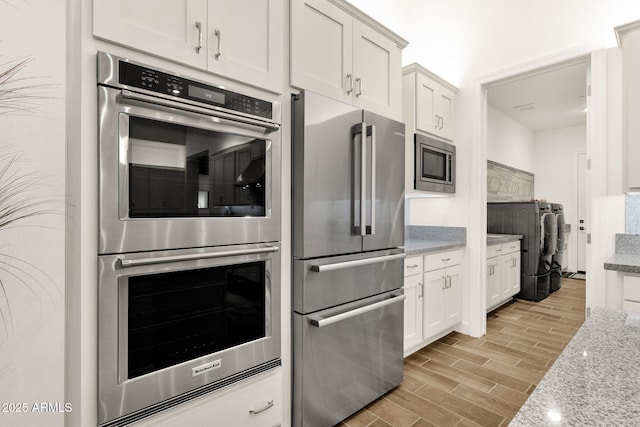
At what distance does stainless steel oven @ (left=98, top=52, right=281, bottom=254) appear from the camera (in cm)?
118

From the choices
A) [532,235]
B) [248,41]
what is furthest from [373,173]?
[532,235]

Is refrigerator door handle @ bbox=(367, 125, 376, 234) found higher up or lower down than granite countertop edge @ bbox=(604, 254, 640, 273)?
higher up

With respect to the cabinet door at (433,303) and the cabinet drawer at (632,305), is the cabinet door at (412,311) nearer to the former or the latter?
the cabinet door at (433,303)

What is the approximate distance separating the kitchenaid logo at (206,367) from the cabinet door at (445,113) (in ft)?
8.89

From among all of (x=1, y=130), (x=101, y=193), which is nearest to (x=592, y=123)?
(x=101, y=193)

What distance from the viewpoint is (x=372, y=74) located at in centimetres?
224

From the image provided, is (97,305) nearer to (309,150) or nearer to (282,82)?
(309,150)

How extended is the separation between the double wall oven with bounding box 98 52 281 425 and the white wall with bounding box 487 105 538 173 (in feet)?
14.6

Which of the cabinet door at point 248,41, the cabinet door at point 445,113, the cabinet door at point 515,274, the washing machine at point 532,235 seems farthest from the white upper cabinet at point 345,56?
the washing machine at point 532,235

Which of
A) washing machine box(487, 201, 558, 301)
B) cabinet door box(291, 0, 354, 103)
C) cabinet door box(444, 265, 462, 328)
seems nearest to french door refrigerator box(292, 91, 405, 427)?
cabinet door box(291, 0, 354, 103)

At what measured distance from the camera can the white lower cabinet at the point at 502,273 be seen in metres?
3.86

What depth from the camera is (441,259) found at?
2984 millimetres

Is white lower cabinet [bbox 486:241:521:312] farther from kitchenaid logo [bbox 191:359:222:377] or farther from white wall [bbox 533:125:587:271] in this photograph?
kitchenaid logo [bbox 191:359:222:377]

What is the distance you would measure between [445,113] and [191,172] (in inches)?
105
